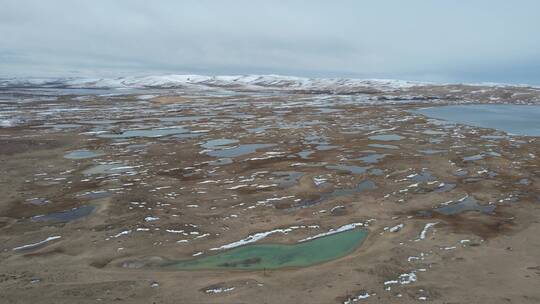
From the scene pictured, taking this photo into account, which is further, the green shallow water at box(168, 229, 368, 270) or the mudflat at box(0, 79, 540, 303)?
the green shallow water at box(168, 229, 368, 270)

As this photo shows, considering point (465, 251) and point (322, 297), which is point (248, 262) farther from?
point (465, 251)

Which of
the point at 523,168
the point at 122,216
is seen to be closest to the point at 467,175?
the point at 523,168

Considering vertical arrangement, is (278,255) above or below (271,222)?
below

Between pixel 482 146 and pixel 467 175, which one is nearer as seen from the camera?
pixel 467 175

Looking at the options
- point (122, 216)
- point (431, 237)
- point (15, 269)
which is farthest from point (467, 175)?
point (15, 269)

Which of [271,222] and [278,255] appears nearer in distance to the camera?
[278,255]

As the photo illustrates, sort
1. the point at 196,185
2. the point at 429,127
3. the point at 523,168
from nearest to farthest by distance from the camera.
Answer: the point at 196,185
the point at 523,168
the point at 429,127

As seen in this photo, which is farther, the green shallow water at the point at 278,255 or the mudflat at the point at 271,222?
the green shallow water at the point at 278,255

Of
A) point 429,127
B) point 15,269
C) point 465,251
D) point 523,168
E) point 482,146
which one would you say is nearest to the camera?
point 15,269
